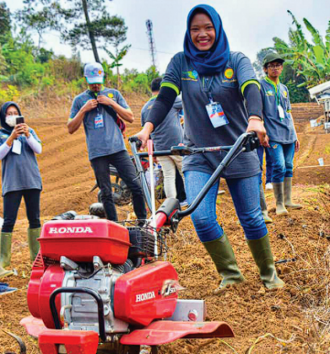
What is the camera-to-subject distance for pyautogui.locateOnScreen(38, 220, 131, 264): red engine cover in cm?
244

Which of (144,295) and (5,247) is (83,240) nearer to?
(144,295)

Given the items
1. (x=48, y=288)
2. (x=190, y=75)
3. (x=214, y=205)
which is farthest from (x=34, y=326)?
(x=190, y=75)

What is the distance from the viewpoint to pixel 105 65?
2797 centimetres

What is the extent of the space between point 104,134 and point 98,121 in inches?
7.4

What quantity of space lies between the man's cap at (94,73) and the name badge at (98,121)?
39cm

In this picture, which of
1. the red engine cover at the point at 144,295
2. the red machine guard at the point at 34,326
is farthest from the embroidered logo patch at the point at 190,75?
the red machine guard at the point at 34,326

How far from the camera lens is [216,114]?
11.8ft

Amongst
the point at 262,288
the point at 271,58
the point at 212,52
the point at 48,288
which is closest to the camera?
the point at 48,288

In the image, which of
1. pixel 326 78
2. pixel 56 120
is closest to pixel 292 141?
pixel 56 120

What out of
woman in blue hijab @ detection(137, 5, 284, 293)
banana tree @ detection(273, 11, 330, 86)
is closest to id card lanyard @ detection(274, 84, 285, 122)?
woman in blue hijab @ detection(137, 5, 284, 293)

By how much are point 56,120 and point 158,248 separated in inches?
768

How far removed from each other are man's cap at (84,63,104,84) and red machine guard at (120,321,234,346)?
3.57m

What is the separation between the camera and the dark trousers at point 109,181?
5.59 meters

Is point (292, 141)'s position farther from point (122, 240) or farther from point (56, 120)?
point (56, 120)
